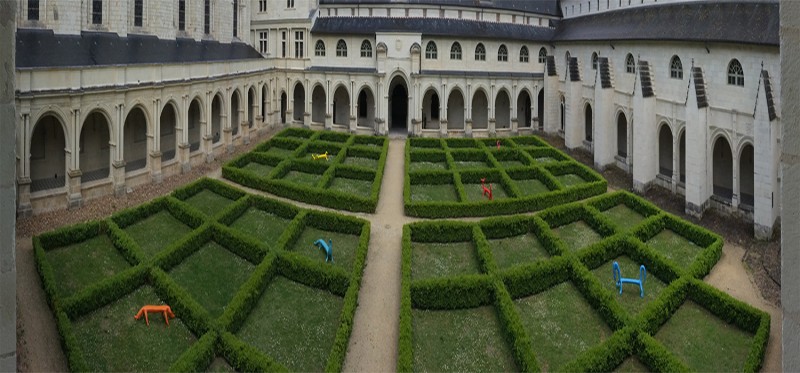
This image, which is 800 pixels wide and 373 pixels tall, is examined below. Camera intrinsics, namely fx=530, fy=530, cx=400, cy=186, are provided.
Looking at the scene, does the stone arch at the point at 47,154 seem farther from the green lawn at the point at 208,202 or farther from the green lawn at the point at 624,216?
the green lawn at the point at 624,216

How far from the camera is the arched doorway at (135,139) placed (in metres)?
35.2

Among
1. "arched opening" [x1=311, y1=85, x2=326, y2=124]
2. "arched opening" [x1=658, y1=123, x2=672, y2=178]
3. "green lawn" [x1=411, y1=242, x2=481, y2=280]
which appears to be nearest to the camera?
"green lawn" [x1=411, y1=242, x2=481, y2=280]

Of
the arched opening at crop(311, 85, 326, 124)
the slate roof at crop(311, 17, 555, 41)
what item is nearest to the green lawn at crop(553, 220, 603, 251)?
the slate roof at crop(311, 17, 555, 41)

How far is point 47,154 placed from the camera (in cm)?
2958

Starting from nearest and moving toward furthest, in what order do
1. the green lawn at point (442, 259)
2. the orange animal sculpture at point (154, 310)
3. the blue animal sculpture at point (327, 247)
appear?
1. the orange animal sculpture at point (154, 310)
2. the green lawn at point (442, 259)
3. the blue animal sculpture at point (327, 247)

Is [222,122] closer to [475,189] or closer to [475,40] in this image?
[475,189]

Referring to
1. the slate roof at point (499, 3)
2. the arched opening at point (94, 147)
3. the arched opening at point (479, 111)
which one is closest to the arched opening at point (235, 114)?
the arched opening at point (94, 147)

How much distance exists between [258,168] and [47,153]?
12297 mm

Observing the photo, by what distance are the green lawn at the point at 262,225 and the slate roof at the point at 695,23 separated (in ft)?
85.9

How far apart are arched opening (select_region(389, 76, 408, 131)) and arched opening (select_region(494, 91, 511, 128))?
9.65 meters

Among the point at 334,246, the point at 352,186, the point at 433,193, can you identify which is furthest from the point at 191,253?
the point at 433,193

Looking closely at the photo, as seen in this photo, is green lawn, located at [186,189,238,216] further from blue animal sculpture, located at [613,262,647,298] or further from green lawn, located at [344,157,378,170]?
blue animal sculpture, located at [613,262,647,298]

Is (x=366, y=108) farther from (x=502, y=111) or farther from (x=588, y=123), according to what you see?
(x=588, y=123)

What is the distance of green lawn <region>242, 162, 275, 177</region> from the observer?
35.6 meters
